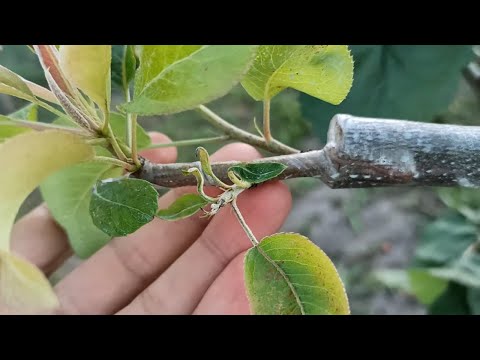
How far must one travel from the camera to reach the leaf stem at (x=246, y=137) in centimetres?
75

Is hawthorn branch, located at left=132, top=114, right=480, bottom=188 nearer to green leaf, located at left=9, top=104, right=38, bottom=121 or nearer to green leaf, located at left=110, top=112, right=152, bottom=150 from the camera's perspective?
green leaf, located at left=110, top=112, right=152, bottom=150

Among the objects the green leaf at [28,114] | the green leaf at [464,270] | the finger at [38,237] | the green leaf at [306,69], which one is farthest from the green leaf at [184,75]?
the green leaf at [464,270]

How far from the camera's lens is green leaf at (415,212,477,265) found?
1.62 m

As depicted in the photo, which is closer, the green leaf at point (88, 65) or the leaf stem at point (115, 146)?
the green leaf at point (88, 65)

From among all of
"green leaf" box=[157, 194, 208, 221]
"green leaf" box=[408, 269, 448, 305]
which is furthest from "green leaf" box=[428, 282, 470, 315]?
"green leaf" box=[157, 194, 208, 221]

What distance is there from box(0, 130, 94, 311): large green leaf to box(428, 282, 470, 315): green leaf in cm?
130

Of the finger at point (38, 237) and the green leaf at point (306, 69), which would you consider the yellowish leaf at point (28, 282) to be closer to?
the green leaf at point (306, 69)

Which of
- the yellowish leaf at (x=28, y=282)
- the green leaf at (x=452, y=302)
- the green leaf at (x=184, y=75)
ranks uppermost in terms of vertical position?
the green leaf at (x=184, y=75)

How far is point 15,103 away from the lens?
160 centimetres

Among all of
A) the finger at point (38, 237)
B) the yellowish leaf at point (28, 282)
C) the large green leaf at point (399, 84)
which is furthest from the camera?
the finger at point (38, 237)

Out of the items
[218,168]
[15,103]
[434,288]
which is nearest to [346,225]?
[434,288]

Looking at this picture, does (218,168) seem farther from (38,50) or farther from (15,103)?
(15,103)

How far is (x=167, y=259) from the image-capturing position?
1.03 m

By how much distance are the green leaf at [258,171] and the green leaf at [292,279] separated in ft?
0.22
